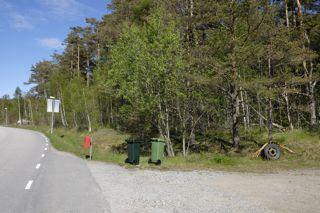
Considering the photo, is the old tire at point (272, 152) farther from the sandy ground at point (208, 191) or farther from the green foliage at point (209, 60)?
the sandy ground at point (208, 191)

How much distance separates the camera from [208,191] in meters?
9.23

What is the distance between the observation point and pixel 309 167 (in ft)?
45.0

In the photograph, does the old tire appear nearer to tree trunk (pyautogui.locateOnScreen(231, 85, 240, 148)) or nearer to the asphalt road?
tree trunk (pyautogui.locateOnScreen(231, 85, 240, 148))

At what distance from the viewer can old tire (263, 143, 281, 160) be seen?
16.7m

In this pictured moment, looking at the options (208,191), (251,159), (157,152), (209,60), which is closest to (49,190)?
(208,191)

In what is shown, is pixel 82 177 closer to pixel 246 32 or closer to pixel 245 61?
pixel 245 61

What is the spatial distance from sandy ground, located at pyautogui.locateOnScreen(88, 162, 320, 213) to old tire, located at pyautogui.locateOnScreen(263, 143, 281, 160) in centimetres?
396

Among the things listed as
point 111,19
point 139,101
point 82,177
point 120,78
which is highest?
point 111,19

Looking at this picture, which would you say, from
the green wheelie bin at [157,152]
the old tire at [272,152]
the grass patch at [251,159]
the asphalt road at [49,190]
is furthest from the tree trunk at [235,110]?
the asphalt road at [49,190]

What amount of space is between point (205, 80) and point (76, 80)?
1427 inches

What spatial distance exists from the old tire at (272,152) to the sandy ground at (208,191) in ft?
13.0

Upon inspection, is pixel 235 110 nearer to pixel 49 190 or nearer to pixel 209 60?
pixel 209 60

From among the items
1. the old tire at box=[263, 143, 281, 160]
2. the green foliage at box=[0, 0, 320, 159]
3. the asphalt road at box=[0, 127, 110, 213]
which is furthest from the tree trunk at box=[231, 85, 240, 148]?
the asphalt road at box=[0, 127, 110, 213]

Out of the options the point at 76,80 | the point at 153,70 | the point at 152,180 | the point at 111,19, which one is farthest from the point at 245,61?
the point at 76,80
